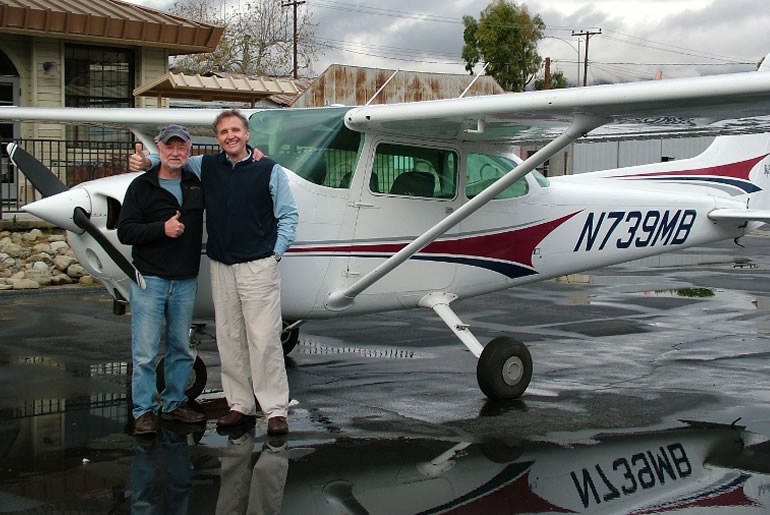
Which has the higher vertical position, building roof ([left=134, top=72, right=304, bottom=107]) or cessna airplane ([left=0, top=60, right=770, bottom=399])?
building roof ([left=134, top=72, right=304, bottom=107])

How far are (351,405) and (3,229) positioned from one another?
978cm

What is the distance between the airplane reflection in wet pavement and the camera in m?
4.72

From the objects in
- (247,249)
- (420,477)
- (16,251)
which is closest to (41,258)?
(16,251)

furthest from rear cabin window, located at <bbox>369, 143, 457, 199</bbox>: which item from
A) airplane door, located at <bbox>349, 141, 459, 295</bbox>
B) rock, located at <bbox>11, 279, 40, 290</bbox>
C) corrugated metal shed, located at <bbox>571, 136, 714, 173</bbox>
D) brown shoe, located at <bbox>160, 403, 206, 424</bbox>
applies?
corrugated metal shed, located at <bbox>571, 136, 714, 173</bbox>

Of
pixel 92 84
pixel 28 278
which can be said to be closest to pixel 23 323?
pixel 28 278

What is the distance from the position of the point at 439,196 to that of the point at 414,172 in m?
0.29

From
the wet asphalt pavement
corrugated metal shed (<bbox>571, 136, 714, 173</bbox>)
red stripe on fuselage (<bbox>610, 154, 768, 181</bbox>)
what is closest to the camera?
the wet asphalt pavement

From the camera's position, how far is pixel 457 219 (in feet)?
22.4

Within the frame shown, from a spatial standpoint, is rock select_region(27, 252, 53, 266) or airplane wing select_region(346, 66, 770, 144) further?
rock select_region(27, 252, 53, 266)

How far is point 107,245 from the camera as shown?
5.99 m

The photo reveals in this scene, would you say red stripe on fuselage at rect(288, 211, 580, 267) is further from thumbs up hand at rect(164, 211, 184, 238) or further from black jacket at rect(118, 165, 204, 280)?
thumbs up hand at rect(164, 211, 184, 238)

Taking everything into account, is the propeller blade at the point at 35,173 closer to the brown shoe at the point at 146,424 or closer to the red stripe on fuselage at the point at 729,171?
the brown shoe at the point at 146,424

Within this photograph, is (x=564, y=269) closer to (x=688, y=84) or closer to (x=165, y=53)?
(x=688, y=84)

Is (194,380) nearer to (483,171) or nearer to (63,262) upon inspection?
(483,171)
